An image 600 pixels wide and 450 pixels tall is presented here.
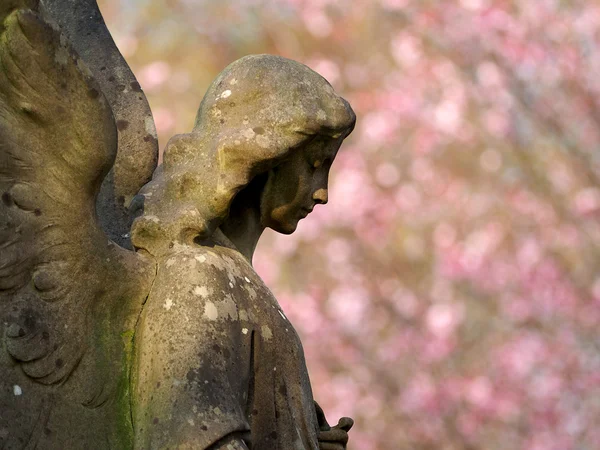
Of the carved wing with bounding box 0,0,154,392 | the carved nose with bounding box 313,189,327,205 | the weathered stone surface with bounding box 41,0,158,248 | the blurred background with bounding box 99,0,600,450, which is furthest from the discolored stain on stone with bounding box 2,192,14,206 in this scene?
the blurred background with bounding box 99,0,600,450

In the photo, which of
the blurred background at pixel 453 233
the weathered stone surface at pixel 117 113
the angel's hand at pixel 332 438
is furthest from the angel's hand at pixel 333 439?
the blurred background at pixel 453 233

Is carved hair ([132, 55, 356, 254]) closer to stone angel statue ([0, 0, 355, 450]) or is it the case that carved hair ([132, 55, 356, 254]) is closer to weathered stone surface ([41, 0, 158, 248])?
stone angel statue ([0, 0, 355, 450])

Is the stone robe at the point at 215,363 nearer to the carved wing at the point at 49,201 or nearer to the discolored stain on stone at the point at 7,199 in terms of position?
the carved wing at the point at 49,201

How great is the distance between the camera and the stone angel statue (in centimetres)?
167

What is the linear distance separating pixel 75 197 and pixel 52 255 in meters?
0.10

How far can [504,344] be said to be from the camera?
7.67 metres

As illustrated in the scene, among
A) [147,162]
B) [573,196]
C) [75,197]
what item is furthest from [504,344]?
[75,197]

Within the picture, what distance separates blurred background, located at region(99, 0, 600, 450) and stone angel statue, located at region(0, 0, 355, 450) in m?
4.47

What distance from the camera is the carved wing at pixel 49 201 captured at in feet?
5.47

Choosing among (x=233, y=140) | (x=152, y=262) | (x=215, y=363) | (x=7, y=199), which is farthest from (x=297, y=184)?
(x=7, y=199)

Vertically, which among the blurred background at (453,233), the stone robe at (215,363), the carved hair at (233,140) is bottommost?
the stone robe at (215,363)

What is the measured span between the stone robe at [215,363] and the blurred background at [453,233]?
454cm

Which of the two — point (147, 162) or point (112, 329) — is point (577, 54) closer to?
point (147, 162)

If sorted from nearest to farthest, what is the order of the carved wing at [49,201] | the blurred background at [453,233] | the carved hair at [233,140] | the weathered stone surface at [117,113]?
the carved wing at [49,201] → the carved hair at [233,140] → the weathered stone surface at [117,113] → the blurred background at [453,233]
